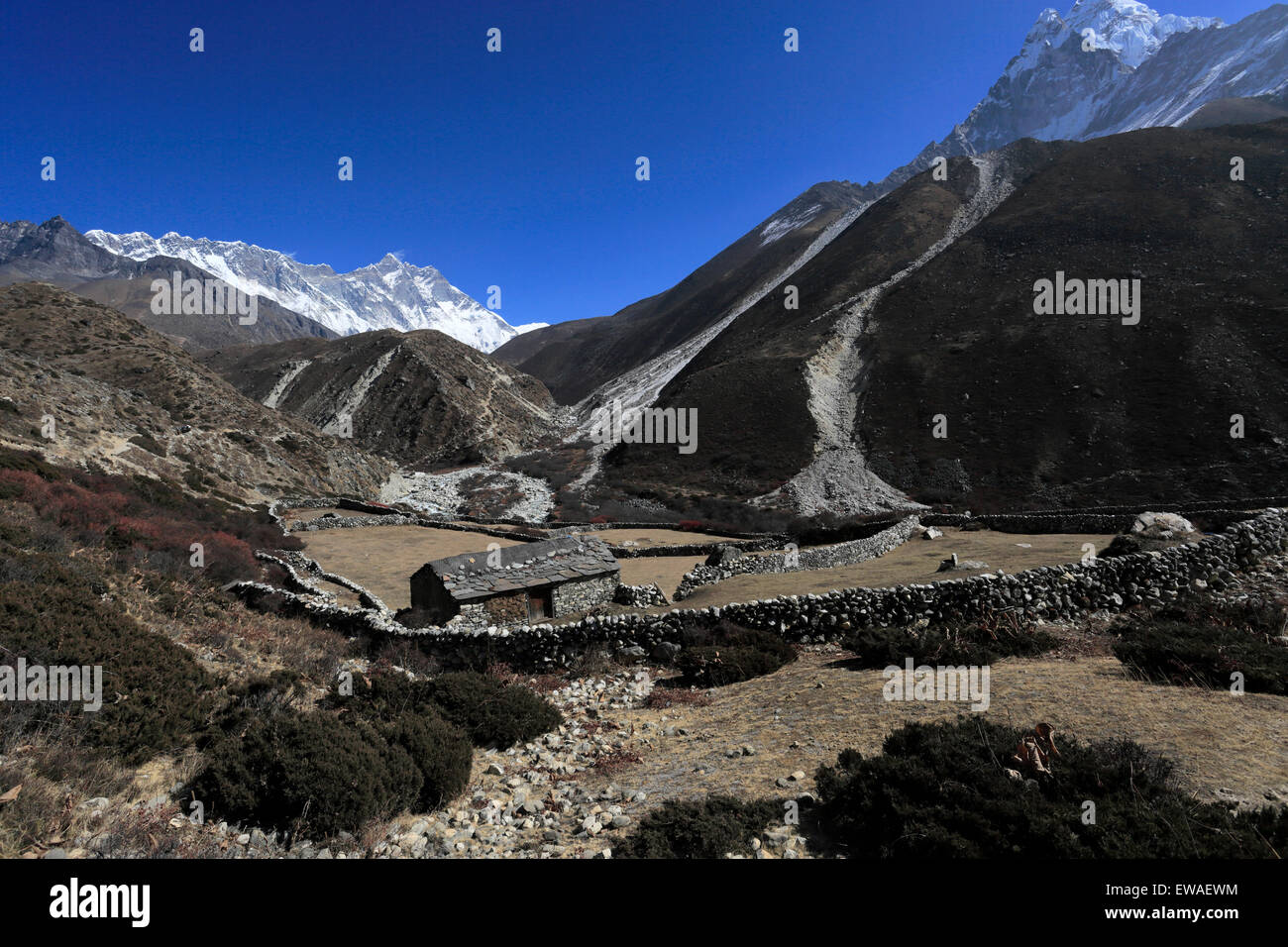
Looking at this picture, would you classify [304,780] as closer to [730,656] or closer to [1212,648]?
[730,656]

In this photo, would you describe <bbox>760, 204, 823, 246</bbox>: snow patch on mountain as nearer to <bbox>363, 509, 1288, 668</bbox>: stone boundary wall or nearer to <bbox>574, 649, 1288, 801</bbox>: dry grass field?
<bbox>363, 509, 1288, 668</bbox>: stone boundary wall

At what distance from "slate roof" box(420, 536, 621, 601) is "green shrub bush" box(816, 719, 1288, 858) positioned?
11.5 metres

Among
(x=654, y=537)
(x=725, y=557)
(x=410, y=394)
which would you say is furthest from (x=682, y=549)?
(x=410, y=394)

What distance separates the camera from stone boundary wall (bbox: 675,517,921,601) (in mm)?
19789

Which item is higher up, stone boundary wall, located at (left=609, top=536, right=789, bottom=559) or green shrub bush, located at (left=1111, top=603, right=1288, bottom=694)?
green shrub bush, located at (left=1111, top=603, right=1288, bottom=694)

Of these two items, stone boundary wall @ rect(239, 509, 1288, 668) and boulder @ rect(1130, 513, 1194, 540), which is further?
boulder @ rect(1130, 513, 1194, 540)

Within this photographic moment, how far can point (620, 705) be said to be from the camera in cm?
1047

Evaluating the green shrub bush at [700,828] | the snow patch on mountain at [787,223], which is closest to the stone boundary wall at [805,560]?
the green shrub bush at [700,828]

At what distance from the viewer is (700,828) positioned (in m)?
5.39

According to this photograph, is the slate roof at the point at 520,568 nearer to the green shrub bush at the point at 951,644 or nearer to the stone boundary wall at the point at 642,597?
the stone boundary wall at the point at 642,597

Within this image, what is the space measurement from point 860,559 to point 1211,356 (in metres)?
49.2

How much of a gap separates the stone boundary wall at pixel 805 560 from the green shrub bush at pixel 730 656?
5.46 meters

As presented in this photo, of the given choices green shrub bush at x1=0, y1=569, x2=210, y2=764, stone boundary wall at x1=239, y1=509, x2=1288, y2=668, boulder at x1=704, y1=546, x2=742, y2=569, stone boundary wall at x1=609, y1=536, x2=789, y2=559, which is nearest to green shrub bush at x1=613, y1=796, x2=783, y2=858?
green shrub bush at x1=0, y1=569, x2=210, y2=764
